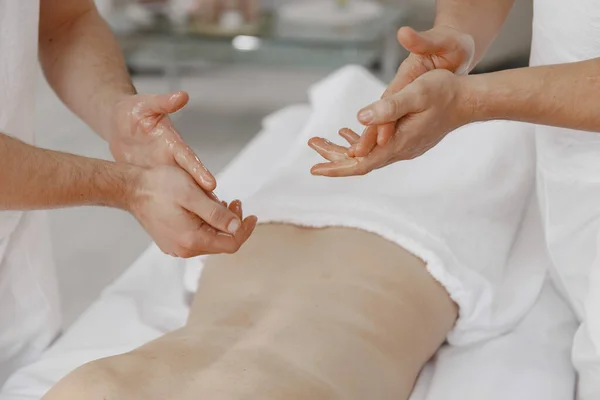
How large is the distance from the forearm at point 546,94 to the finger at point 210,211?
0.38 m

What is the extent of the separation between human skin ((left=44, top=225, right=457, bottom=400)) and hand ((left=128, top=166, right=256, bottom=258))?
0.46 ft

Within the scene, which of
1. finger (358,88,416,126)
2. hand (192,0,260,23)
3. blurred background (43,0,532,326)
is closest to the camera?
finger (358,88,416,126)

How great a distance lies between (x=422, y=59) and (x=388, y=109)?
0.78 ft

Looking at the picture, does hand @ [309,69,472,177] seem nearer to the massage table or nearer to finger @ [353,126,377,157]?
finger @ [353,126,377,157]

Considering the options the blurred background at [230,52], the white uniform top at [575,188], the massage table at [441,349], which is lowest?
the blurred background at [230,52]

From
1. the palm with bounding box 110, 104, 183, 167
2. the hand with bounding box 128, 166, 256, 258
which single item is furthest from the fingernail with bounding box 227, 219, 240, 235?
the palm with bounding box 110, 104, 183, 167

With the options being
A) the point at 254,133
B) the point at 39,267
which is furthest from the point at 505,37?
the point at 39,267

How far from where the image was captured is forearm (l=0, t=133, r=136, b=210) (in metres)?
1.13

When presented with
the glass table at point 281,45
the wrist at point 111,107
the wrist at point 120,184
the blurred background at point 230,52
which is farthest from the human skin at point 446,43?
the glass table at point 281,45

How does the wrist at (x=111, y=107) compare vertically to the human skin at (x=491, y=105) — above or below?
below

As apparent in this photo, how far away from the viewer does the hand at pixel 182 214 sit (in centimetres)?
120

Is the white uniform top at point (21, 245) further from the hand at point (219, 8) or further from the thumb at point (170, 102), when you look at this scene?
the hand at point (219, 8)

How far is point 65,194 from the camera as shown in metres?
1.17

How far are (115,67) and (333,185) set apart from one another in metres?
0.46
